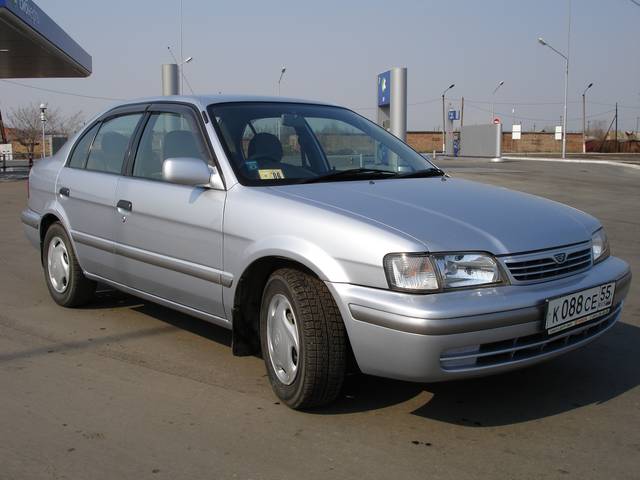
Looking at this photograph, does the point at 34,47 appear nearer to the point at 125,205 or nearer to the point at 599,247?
the point at 125,205

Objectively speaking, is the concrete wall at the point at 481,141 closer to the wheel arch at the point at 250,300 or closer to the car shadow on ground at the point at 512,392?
the car shadow on ground at the point at 512,392

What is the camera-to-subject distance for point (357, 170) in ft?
13.6

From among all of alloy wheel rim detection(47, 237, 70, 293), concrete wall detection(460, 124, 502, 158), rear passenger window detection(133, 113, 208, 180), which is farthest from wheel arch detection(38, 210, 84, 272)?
concrete wall detection(460, 124, 502, 158)

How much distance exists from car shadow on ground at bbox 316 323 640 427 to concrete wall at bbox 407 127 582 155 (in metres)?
66.6

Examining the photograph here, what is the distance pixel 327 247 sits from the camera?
3227mm

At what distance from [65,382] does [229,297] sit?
3.45 ft

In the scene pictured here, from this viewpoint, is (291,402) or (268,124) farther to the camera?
(268,124)

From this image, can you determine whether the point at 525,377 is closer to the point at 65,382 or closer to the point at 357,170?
the point at 357,170

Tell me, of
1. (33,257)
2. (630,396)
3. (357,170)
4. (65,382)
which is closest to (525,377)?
(630,396)

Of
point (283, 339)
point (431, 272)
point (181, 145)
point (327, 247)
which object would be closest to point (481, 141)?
point (181, 145)

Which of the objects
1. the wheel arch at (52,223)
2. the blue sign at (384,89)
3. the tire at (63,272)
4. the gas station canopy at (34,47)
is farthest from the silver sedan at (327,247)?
the blue sign at (384,89)

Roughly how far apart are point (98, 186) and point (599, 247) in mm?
3241

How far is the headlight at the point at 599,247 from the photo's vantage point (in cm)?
370

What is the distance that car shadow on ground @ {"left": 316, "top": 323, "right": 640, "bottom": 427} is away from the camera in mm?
3463
